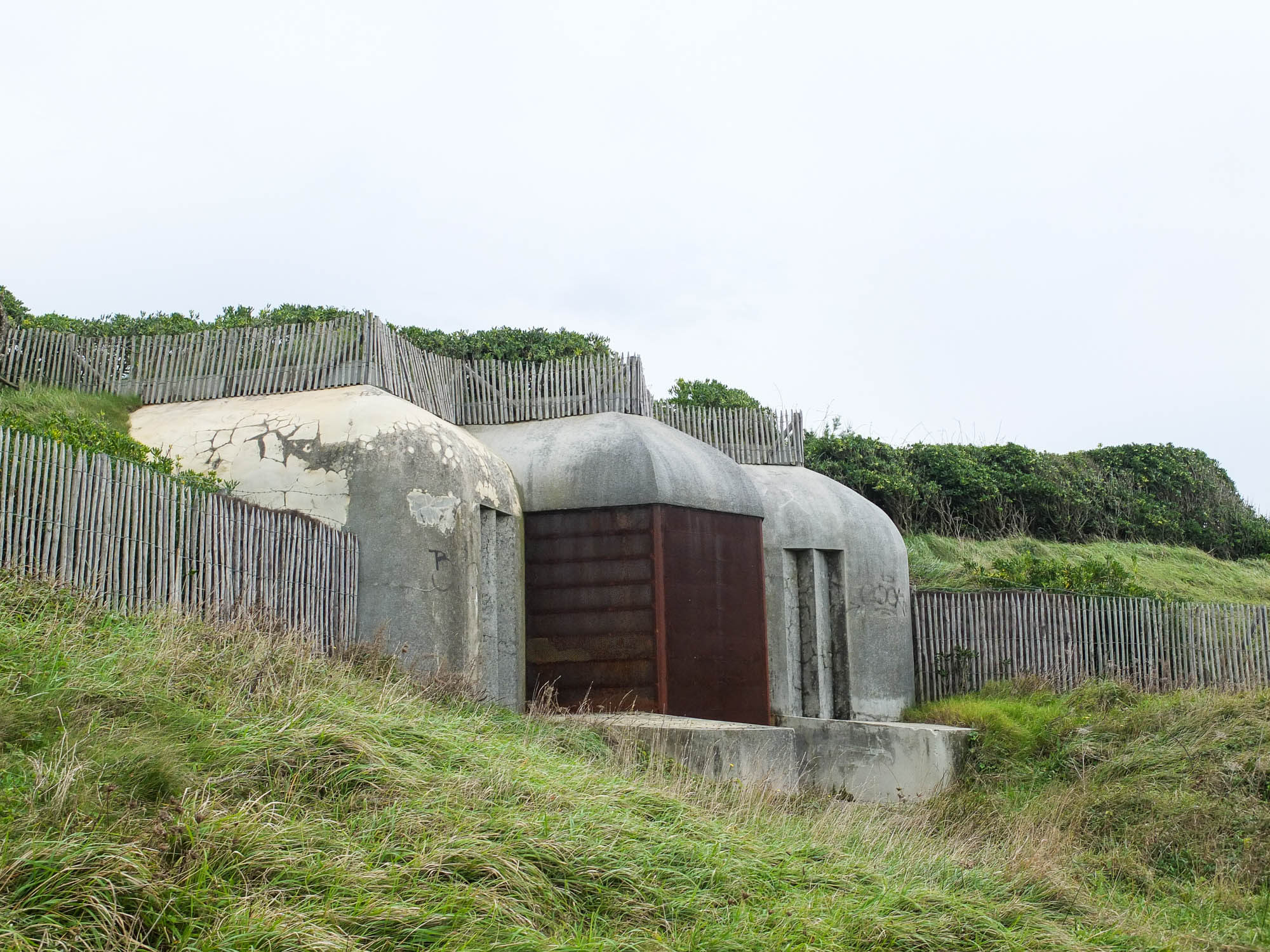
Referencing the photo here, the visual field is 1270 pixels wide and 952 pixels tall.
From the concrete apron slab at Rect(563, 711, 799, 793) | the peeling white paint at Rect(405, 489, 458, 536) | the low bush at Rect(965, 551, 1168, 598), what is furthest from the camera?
the low bush at Rect(965, 551, 1168, 598)

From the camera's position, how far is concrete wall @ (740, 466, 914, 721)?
1520 cm

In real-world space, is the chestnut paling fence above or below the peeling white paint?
above

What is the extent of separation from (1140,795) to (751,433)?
6.86 m

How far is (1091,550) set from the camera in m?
24.1

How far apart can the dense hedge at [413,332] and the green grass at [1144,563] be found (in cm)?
676

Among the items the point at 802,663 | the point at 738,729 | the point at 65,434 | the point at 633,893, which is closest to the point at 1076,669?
the point at 802,663

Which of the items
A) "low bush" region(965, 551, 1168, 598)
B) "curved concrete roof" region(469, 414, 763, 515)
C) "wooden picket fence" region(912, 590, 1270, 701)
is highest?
"curved concrete roof" region(469, 414, 763, 515)

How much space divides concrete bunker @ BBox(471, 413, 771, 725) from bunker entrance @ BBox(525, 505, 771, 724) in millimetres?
13

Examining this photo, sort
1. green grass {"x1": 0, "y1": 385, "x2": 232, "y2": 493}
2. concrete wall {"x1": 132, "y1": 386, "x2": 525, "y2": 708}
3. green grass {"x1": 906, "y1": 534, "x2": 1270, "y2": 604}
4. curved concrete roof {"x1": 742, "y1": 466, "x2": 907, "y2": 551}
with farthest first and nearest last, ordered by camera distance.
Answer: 1. green grass {"x1": 906, "y1": 534, "x2": 1270, "y2": 604}
2. curved concrete roof {"x1": 742, "y1": 466, "x2": 907, "y2": 551}
3. concrete wall {"x1": 132, "y1": 386, "x2": 525, "y2": 708}
4. green grass {"x1": 0, "y1": 385, "x2": 232, "y2": 493}

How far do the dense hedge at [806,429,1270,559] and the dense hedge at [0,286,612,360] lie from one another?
252 inches

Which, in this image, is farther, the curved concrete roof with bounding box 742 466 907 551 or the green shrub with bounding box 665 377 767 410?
the green shrub with bounding box 665 377 767 410

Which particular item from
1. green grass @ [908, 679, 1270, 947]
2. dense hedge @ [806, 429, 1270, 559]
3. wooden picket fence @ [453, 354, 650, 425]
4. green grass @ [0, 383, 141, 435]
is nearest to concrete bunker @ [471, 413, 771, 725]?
wooden picket fence @ [453, 354, 650, 425]

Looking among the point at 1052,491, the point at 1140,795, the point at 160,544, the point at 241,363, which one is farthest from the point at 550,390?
the point at 1052,491

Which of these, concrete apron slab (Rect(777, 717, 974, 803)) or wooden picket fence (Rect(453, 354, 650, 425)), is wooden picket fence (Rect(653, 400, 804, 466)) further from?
concrete apron slab (Rect(777, 717, 974, 803))
